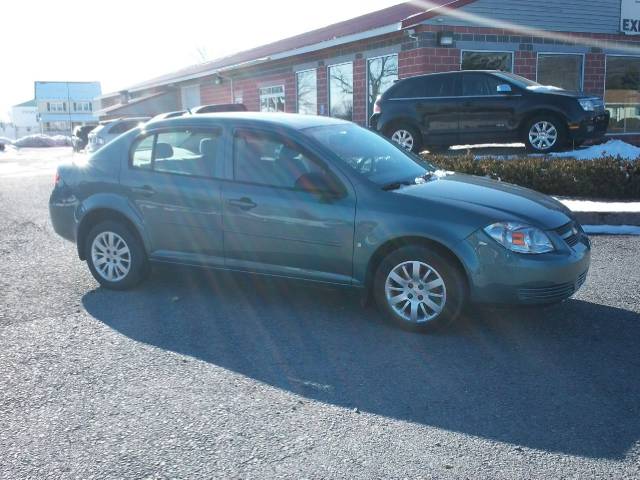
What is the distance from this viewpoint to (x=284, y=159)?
17.9ft

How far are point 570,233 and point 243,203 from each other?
2.60 m

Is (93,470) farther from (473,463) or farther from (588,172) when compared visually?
(588,172)

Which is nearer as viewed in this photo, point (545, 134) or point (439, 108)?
point (545, 134)

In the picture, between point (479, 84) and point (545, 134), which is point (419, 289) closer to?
point (545, 134)

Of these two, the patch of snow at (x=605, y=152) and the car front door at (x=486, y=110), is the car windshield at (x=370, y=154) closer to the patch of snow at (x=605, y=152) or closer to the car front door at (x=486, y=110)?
the patch of snow at (x=605, y=152)

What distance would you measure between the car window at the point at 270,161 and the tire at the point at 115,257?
1300mm

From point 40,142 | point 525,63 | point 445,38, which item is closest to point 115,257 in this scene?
point 445,38

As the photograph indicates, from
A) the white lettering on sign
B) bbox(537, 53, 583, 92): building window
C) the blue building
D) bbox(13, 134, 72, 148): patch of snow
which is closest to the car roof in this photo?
bbox(537, 53, 583, 92): building window

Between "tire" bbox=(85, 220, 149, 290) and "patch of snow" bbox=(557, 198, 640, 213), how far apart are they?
5.92m

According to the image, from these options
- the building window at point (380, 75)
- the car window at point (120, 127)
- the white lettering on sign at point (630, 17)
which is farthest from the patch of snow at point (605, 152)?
the car window at point (120, 127)

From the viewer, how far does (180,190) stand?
5.74m

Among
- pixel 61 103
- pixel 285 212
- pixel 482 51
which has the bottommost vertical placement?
pixel 285 212

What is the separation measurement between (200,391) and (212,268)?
1885 millimetres

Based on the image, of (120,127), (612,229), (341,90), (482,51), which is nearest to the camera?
(612,229)
